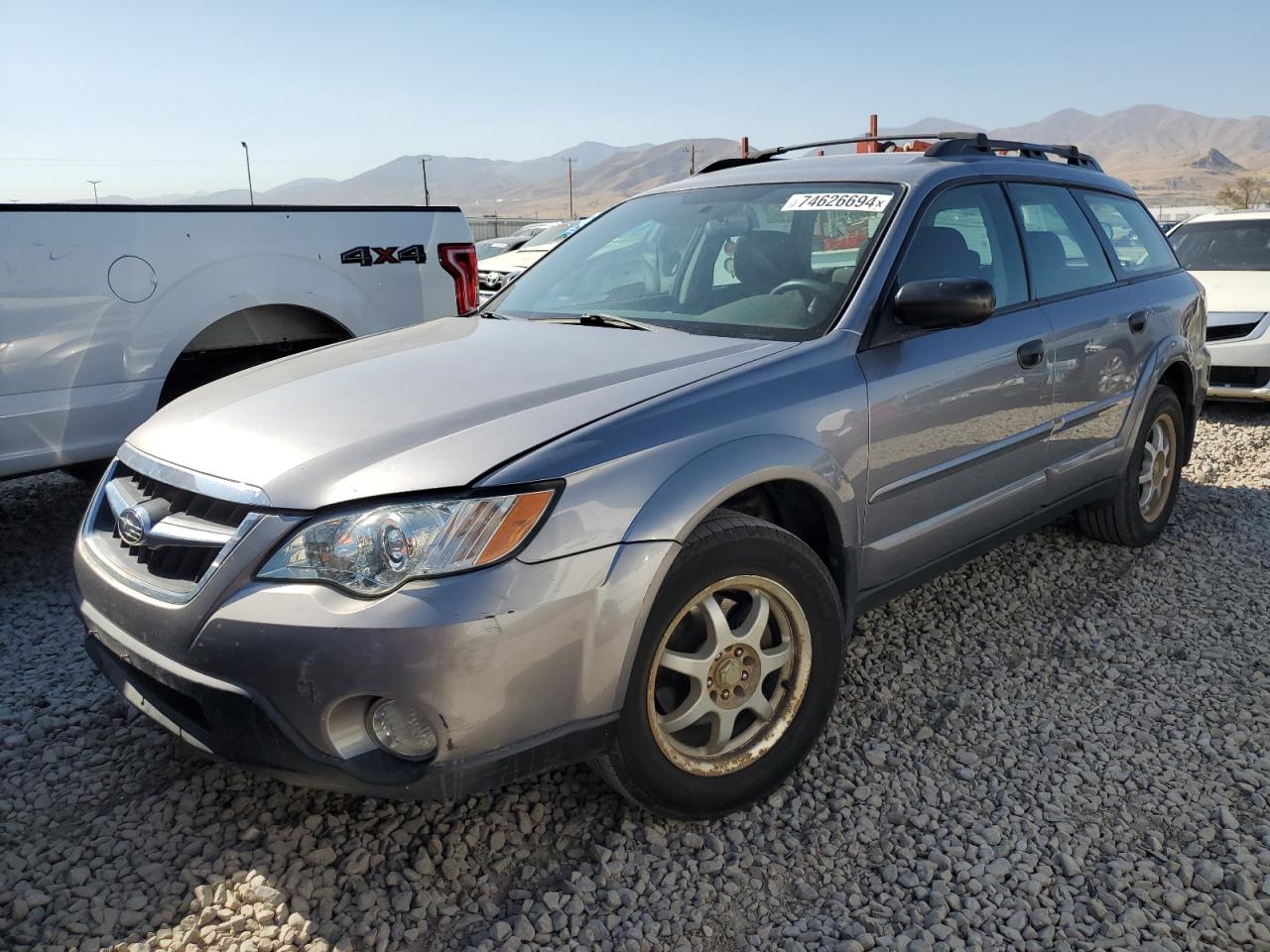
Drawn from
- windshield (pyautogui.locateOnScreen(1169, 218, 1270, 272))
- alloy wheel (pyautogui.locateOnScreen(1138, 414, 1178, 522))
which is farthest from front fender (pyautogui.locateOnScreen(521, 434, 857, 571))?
windshield (pyautogui.locateOnScreen(1169, 218, 1270, 272))

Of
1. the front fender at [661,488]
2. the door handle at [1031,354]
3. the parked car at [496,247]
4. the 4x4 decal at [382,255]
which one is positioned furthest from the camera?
the parked car at [496,247]

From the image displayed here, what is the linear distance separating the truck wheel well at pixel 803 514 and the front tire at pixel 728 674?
6.0 inches

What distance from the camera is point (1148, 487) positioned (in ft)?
15.2

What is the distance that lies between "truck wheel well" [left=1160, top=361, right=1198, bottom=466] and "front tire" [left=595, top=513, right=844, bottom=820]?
277 centimetres

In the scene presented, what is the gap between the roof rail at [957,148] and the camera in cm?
370

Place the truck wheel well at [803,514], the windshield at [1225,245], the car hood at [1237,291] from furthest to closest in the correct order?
the windshield at [1225,245]
the car hood at [1237,291]
the truck wheel well at [803,514]

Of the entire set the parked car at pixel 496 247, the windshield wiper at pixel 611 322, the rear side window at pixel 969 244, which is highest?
the rear side window at pixel 969 244

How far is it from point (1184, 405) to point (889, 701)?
261 cm

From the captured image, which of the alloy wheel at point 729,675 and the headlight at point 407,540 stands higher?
the headlight at point 407,540

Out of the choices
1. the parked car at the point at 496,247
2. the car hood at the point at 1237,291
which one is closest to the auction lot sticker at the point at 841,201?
the car hood at the point at 1237,291

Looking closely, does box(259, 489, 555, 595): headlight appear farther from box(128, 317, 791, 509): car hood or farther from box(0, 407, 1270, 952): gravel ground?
box(0, 407, 1270, 952): gravel ground

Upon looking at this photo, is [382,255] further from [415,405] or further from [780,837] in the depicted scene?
[780,837]

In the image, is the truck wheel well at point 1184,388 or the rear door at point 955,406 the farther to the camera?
the truck wheel well at point 1184,388

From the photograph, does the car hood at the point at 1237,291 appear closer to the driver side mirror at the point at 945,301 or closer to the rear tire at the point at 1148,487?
the rear tire at the point at 1148,487
